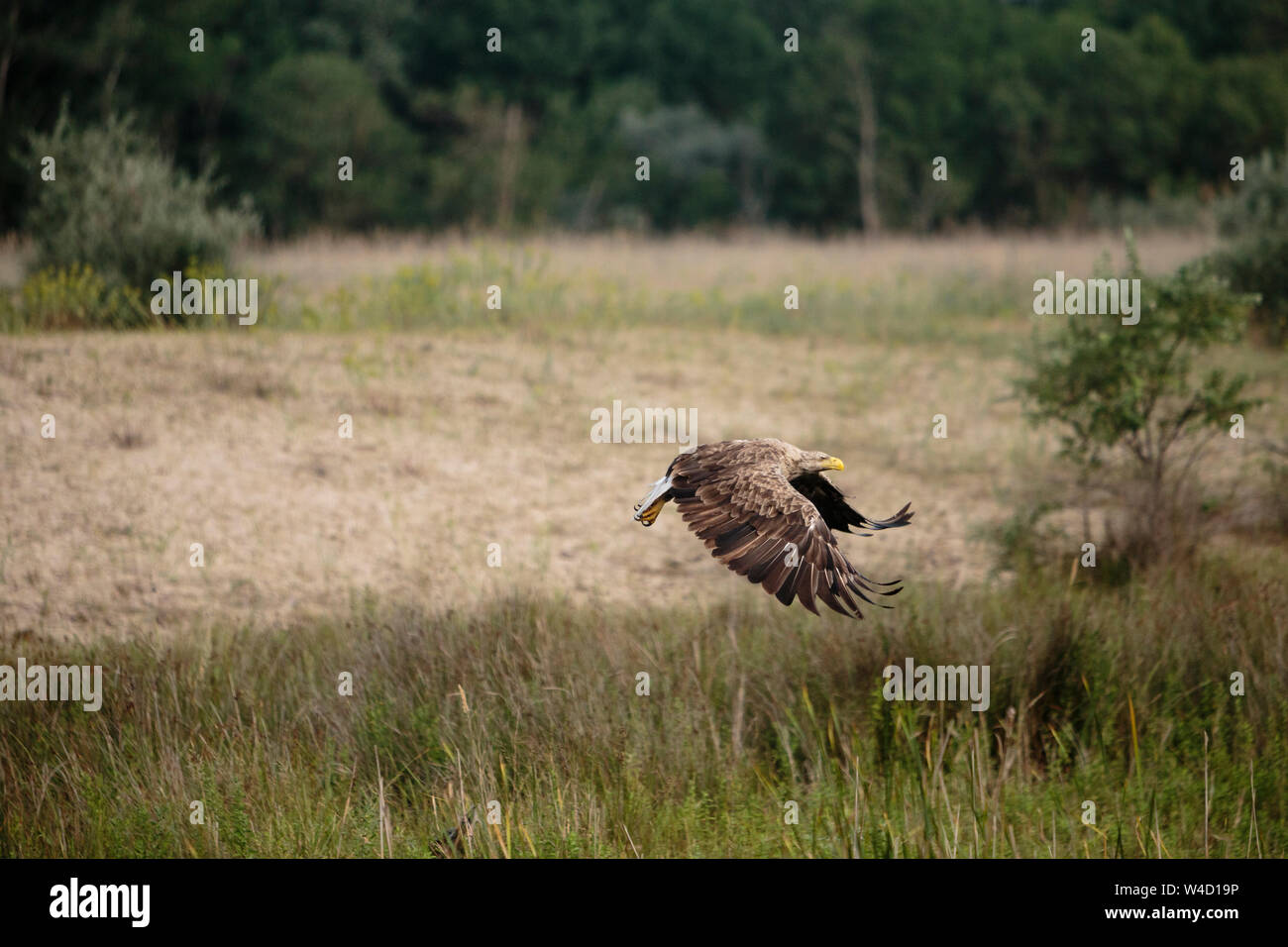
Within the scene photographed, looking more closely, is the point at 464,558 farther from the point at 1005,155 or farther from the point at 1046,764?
the point at 1005,155

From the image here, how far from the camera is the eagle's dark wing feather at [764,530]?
314 centimetres

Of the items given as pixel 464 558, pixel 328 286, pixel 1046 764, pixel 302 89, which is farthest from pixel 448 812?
pixel 302 89

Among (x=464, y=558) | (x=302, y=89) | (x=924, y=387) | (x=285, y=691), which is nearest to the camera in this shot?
(x=285, y=691)

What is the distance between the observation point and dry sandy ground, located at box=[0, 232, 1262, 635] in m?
7.27

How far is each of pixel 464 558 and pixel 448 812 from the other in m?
3.40

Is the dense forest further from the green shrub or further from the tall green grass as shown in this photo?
the tall green grass

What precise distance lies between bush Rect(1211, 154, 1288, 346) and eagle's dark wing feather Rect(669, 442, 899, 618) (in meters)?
11.5

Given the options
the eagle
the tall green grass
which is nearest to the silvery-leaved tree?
the tall green grass

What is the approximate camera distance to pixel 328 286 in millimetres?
15016

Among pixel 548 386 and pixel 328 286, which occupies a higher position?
pixel 328 286

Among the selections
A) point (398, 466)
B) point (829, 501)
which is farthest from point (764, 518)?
point (398, 466)

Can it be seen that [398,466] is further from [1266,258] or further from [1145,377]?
[1266,258]

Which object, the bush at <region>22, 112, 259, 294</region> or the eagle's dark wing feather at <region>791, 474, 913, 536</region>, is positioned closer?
the eagle's dark wing feather at <region>791, 474, 913, 536</region>

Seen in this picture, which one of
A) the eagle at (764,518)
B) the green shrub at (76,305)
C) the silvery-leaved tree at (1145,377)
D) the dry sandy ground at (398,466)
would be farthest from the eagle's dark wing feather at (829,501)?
the green shrub at (76,305)
